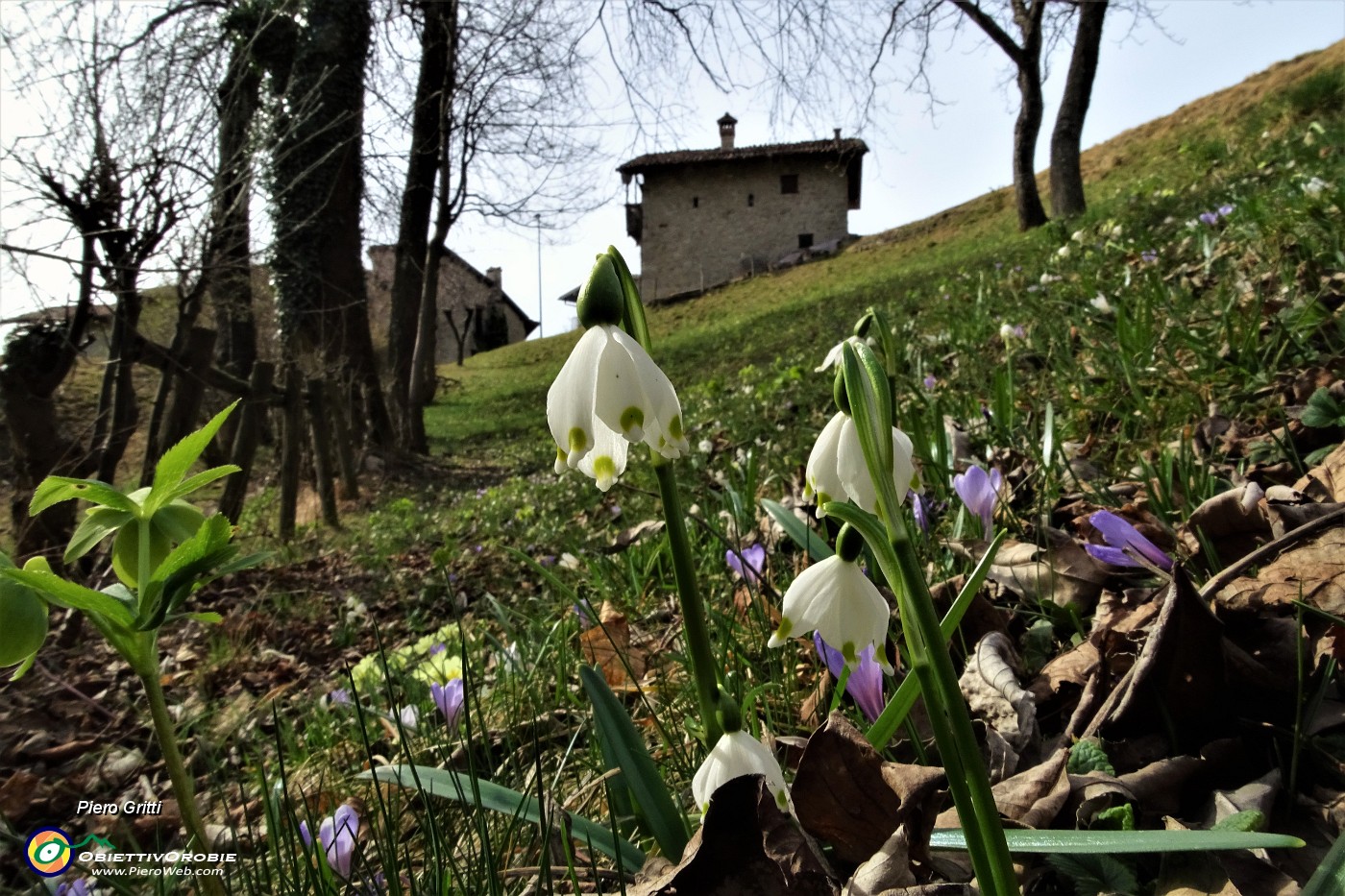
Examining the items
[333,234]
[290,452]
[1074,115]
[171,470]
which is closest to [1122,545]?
[171,470]

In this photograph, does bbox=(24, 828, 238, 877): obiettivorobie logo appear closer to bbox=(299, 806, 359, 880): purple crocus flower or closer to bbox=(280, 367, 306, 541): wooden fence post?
bbox=(299, 806, 359, 880): purple crocus flower

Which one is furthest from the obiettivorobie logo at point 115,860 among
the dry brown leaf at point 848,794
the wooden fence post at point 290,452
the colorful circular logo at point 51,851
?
the wooden fence post at point 290,452

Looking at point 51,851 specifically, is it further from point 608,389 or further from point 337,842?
point 608,389

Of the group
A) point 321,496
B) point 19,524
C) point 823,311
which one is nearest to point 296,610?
point 19,524

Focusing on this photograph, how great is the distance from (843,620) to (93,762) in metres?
2.52

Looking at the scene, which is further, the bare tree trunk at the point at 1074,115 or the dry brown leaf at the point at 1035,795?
the bare tree trunk at the point at 1074,115

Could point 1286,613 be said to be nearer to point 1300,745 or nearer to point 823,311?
point 1300,745

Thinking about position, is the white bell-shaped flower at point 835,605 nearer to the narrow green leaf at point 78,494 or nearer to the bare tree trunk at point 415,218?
the narrow green leaf at point 78,494

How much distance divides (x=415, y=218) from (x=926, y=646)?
12894 mm

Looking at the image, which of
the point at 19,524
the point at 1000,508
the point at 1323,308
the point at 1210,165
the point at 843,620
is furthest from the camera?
the point at 1210,165

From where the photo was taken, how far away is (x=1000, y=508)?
1.88 metres

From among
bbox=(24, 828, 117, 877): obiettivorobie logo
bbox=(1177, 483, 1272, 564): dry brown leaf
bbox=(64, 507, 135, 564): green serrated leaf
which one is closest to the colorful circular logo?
bbox=(24, 828, 117, 877): obiettivorobie logo

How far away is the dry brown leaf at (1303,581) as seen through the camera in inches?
43.2

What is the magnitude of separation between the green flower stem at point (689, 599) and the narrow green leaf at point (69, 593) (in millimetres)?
568
